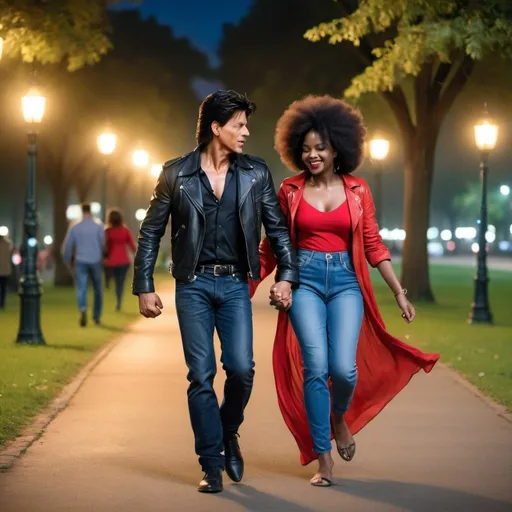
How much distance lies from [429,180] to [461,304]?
262 cm

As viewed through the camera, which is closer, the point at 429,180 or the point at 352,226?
the point at 352,226

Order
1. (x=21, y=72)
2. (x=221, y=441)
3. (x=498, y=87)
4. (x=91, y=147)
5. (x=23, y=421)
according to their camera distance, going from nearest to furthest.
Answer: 1. (x=221, y=441)
2. (x=23, y=421)
3. (x=21, y=72)
4. (x=498, y=87)
5. (x=91, y=147)

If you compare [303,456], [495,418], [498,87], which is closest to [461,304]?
[498,87]

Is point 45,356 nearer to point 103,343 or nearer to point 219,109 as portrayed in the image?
point 103,343

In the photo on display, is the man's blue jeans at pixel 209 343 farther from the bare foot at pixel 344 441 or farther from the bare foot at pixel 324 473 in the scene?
the bare foot at pixel 344 441

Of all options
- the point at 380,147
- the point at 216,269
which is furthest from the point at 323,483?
the point at 380,147

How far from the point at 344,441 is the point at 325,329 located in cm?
69

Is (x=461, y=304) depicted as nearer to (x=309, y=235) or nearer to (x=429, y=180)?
(x=429, y=180)

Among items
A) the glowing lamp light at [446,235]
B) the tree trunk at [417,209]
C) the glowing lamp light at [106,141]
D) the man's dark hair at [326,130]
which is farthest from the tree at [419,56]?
the glowing lamp light at [446,235]

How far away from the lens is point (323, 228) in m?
7.44

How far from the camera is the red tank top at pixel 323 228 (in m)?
7.41

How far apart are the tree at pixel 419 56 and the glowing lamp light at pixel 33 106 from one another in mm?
5640

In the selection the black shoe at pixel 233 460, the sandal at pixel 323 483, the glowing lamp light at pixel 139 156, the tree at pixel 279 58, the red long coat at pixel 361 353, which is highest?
the tree at pixel 279 58

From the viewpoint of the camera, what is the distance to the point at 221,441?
23.5 ft
